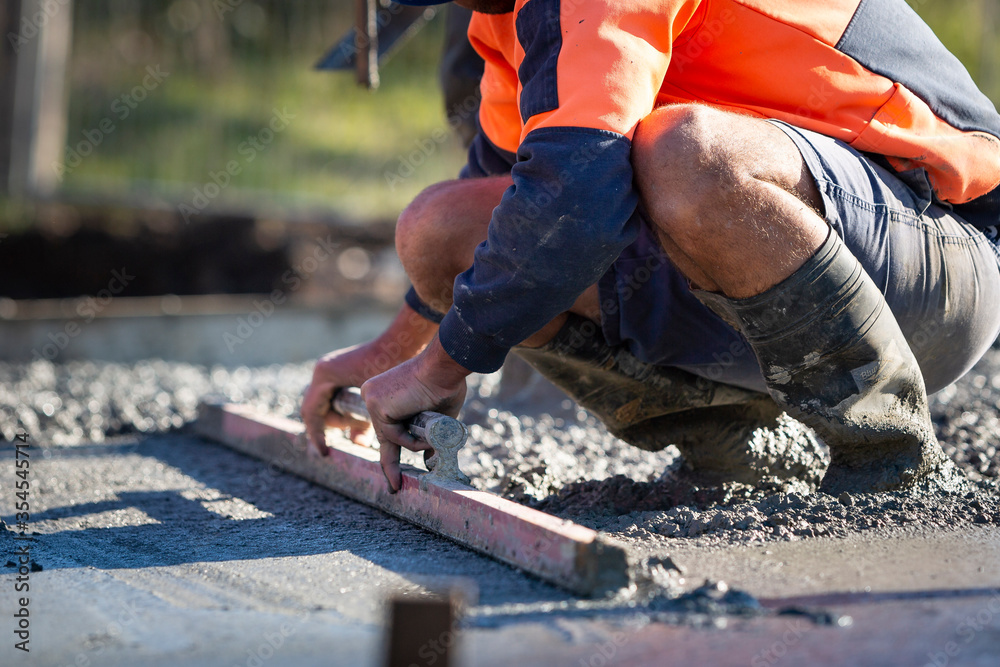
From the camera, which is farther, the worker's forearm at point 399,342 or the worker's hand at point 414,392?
the worker's forearm at point 399,342

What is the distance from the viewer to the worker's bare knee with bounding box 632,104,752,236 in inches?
54.9

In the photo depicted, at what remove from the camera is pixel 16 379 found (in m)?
3.67

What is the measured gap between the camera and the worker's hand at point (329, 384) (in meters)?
2.00

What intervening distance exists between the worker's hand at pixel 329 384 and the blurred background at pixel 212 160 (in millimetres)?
2621

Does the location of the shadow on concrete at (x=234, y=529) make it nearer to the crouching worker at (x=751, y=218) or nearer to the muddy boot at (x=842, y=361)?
the crouching worker at (x=751, y=218)

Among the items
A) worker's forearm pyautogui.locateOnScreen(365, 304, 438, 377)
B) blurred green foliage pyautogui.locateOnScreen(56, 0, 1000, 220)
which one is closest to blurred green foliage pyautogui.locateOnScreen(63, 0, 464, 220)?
blurred green foliage pyautogui.locateOnScreen(56, 0, 1000, 220)

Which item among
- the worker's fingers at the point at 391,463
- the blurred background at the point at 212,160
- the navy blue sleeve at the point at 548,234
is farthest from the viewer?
the blurred background at the point at 212,160

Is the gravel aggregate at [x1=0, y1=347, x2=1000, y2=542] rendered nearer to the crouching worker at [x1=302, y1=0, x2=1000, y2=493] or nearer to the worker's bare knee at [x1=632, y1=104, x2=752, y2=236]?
the crouching worker at [x1=302, y1=0, x2=1000, y2=493]

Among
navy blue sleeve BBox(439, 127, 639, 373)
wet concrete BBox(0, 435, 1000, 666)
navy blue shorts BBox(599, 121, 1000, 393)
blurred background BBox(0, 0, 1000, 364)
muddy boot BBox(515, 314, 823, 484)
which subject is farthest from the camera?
blurred background BBox(0, 0, 1000, 364)

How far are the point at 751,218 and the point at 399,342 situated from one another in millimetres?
860

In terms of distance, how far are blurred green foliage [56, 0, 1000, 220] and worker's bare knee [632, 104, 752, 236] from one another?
14.5ft

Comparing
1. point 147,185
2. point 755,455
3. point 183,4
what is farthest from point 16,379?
point 183,4

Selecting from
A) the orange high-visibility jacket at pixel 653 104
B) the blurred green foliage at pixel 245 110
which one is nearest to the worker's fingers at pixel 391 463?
the orange high-visibility jacket at pixel 653 104

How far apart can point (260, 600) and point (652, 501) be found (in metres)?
0.88
